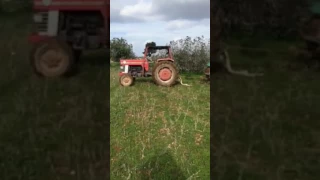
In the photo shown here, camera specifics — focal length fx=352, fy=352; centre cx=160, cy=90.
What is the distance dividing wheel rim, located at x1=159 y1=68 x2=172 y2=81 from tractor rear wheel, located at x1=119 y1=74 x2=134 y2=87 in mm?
268

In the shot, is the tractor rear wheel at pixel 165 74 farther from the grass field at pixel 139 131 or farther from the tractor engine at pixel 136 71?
the grass field at pixel 139 131

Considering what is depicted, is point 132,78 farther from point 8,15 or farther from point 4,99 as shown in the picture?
point 8,15

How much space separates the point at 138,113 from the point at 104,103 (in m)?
1.15

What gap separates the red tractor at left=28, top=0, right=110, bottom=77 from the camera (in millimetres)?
643

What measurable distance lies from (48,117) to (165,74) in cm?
230

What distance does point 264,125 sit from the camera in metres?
1.08

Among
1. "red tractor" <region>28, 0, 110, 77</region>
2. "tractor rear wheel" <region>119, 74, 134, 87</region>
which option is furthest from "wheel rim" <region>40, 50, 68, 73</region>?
"tractor rear wheel" <region>119, 74, 134, 87</region>

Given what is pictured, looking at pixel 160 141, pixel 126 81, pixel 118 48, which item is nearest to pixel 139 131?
pixel 160 141

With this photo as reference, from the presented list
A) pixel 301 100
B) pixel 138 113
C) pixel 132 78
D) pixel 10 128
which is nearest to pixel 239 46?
pixel 10 128

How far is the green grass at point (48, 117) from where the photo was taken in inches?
23.6

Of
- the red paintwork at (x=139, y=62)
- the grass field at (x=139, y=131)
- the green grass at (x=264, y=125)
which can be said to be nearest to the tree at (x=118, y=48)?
the red paintwork at (x=139, y=62)

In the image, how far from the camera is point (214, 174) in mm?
823

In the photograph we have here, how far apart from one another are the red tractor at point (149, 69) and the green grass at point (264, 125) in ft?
6.05

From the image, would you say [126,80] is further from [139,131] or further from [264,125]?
[264,125]
